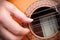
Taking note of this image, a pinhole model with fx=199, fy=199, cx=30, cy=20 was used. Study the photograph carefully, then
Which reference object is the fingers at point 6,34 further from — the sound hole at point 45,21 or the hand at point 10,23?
the sound hole at point 45,21

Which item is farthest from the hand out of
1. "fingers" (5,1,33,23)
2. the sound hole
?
the sound hole

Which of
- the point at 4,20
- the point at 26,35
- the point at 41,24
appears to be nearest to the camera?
the point at 4,20

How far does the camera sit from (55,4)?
131 cm

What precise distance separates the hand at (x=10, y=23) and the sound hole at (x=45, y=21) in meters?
0.12

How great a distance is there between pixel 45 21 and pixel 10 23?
1.03ft

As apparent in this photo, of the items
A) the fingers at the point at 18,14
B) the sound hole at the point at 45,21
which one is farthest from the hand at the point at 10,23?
the sound hole at the point at 45,21

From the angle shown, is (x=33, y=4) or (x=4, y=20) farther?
(x=33, y=4)

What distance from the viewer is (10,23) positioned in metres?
1.17

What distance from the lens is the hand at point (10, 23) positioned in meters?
1.17

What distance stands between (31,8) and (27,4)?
0.13 feet

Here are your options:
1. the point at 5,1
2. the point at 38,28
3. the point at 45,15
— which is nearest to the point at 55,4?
the point at 45,15

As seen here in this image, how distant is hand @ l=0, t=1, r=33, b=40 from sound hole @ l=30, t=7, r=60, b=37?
12cm

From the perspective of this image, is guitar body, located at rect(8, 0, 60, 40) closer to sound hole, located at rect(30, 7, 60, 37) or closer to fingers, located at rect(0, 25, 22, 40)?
sound hole, located at rect(30, 7, 60, 37)

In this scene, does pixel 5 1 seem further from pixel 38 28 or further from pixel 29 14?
pixel 38 28
